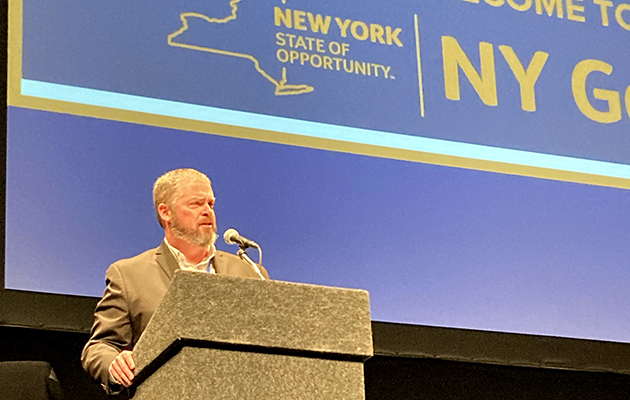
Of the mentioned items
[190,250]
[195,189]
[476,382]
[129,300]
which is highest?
[195,189]

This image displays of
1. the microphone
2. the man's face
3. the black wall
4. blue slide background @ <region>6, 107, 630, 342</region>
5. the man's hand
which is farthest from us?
the black wall

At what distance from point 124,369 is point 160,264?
22.6 inches

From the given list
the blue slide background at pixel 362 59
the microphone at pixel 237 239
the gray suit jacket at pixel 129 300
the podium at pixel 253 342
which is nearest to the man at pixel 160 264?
the gray suit jacket at pixel 129 300

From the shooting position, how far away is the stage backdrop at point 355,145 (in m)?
3.05

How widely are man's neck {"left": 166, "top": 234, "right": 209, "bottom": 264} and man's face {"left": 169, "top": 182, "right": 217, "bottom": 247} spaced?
3 cm

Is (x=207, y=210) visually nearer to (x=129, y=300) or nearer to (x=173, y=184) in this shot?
(x=173, y=184)

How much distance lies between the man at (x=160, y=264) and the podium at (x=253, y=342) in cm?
56

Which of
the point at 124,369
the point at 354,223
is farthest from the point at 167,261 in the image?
the point at 354,223

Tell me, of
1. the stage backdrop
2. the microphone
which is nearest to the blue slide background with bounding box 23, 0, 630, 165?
the stage backdrop

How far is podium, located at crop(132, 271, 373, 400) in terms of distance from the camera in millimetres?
1661

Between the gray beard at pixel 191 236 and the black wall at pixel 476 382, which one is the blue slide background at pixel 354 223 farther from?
the gray beard at pixel 191 236

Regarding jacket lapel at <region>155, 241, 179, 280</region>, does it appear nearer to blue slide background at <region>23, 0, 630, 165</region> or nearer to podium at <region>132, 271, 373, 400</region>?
podium at <region>132, 271, 373, 400</region>

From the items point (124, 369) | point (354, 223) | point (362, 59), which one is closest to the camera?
point (124, 369)

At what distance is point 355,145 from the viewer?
3.39 m
